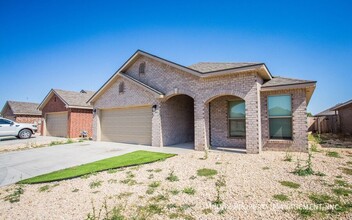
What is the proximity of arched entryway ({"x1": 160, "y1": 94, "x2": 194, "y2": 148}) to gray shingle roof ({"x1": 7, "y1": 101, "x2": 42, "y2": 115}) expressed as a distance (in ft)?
87.9

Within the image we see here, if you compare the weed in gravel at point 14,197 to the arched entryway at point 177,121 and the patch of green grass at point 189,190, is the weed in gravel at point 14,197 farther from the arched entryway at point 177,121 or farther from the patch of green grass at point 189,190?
the arched entryway at point 177,121

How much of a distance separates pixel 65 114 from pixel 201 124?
1660 centimetres

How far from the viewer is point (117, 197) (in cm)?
479

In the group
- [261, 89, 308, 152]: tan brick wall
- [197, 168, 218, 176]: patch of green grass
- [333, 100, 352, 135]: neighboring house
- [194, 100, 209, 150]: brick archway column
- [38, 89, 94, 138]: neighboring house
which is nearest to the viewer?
[197, 168, 218, 176]: patch of green grass

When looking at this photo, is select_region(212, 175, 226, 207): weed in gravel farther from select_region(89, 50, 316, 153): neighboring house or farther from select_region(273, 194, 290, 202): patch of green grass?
select_region(89, 50, 316, 153): neighboring house

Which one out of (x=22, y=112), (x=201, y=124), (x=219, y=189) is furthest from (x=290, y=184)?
(x=22, y=112)

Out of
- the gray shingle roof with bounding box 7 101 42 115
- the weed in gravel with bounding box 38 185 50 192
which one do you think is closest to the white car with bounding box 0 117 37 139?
the gray shingle roof with bounding box 7 101 42 115

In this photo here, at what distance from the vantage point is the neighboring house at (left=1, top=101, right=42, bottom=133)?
1137 inches

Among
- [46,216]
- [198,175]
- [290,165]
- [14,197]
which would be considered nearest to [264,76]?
[290,165]

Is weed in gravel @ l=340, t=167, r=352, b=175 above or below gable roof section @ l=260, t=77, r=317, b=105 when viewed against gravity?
below

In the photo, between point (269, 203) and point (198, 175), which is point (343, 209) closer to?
point (269, 203)

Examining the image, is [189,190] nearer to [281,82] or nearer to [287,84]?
[287,84]

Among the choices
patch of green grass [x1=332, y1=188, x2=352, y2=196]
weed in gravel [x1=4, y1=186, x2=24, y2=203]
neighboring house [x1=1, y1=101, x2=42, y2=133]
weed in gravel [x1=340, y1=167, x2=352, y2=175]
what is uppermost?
neighboring house [x1=1, y1=101, x2=42, y2=133]

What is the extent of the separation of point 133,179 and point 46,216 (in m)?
2.45
